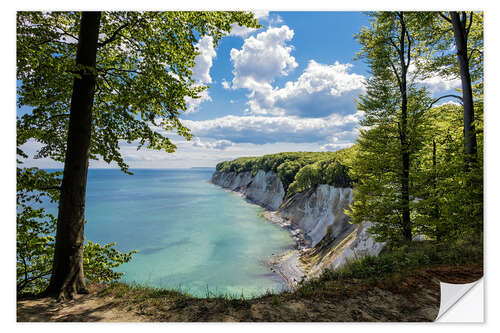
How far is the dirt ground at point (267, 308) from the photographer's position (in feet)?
10.1

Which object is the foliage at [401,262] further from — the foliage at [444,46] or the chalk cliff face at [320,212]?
the chalk cliff face at [320,212]

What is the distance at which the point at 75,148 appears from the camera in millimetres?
3668

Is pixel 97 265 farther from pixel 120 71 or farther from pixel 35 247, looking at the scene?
pixel 120 71

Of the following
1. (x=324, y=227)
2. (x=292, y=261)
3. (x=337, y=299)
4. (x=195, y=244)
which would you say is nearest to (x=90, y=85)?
(x=337, y=299)

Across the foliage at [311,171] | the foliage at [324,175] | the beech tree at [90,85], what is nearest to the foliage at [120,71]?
the beech tree at [90,85]

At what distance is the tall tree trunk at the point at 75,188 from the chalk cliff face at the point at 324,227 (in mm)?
5048

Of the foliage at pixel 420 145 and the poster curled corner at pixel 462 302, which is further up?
the foliage at pixel 420 145

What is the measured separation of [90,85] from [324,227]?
23565 millimetres

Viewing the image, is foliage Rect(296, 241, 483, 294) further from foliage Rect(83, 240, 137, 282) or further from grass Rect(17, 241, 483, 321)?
foliage Rect(83, 240, 137, 282)

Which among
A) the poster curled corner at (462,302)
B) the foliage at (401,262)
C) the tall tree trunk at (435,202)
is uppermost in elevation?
the tall tree trunk at (435,202)

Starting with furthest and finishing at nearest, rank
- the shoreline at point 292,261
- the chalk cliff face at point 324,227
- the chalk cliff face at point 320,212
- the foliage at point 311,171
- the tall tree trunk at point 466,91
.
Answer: the foliage at point 311,171 < the chalk cliff face at point 320,212 < the shoreline at point 292,261 < the chalk cliff face at point 324,227 < the tall tree trunk at point 466,91

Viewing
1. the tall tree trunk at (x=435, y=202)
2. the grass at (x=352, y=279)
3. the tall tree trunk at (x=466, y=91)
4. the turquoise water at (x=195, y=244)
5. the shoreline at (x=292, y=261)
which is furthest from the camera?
the turquoise water at (x=195, y=244)

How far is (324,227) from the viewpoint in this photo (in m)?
23.0
